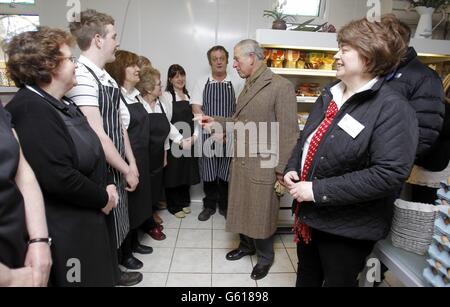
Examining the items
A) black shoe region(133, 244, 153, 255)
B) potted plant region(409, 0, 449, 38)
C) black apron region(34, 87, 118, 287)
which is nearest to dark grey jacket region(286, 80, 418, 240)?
black apron region(34, 87, 118, 287)

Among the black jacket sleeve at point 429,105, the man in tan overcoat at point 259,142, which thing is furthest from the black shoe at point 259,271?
the black jacket sleeve at point 429,105

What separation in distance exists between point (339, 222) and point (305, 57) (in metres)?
1.99

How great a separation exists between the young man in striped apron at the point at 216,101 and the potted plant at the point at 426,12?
1.67 m

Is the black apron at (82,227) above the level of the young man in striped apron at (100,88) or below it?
below

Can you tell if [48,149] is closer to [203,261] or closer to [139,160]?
[139,160]

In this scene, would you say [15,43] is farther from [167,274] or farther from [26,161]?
[167,274]

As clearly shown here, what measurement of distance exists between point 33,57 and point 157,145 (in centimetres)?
147

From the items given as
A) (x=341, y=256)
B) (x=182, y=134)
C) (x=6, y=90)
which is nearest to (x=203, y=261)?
(x=182, y=134)

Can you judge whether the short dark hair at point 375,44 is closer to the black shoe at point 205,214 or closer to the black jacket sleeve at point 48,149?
the black jacket sleeve at point 48,149

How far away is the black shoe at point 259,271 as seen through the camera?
7.07ft

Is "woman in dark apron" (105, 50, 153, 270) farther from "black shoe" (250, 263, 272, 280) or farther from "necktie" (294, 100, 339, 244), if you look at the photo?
"necktie" (294, 100, 339, 244)

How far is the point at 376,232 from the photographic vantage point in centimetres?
116

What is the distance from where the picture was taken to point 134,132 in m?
2.11
